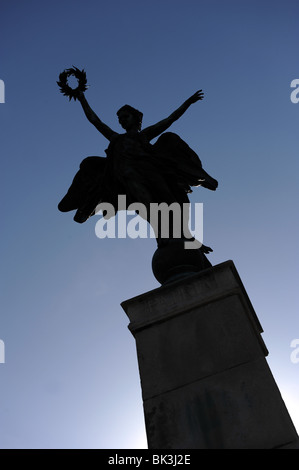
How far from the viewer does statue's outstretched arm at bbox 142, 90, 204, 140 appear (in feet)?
22.0

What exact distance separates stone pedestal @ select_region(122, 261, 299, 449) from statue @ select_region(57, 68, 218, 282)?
117 cm

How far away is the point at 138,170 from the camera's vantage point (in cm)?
587

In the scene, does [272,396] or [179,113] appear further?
[179,113]

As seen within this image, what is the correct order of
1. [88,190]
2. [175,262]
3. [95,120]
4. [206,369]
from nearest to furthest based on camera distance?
[206,369] → [175,262] → [88,190] → [95,120]

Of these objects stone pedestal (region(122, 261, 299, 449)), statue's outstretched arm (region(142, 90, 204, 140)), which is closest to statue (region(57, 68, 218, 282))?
statue's outstretched arm (region(142, 90, 204, 140))

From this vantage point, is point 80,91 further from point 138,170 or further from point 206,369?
point 206,369

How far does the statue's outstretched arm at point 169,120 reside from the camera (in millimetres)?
6695

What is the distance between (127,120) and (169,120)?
1.92 ft

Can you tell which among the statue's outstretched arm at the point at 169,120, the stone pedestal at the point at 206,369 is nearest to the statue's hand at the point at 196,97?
the statue's outstretched arm at the point at 169,120

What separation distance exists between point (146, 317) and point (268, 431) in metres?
1.47

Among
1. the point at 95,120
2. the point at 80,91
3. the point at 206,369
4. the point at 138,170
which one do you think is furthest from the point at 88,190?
the point at 206,369

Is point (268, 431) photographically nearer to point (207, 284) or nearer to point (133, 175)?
point (207, 284)
